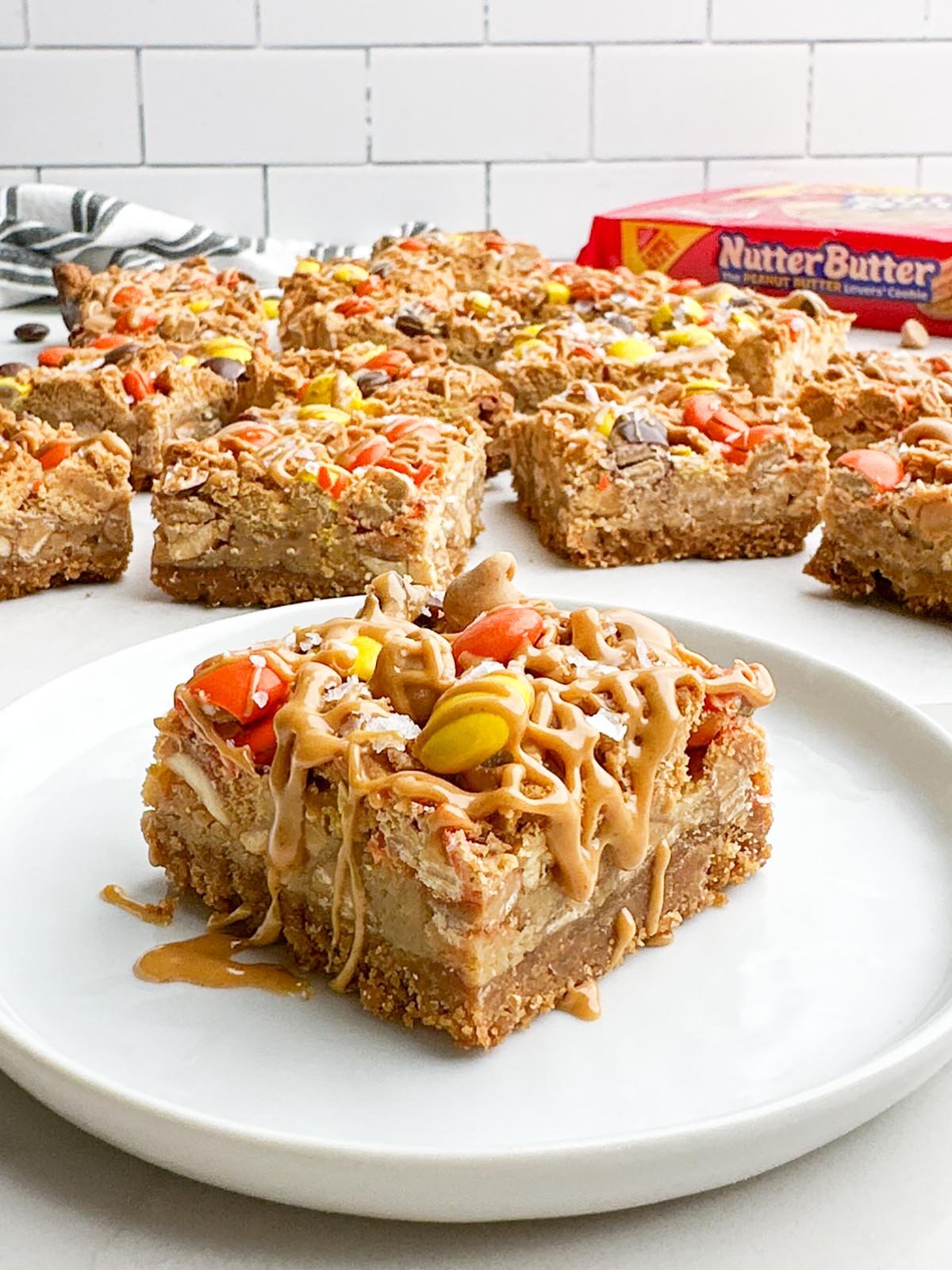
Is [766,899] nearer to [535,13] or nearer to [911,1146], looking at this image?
[911,1146]

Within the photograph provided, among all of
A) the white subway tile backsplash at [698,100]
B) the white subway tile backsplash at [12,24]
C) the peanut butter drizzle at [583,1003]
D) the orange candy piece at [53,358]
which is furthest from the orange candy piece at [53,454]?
the white subway tile backsplash at [698,100]

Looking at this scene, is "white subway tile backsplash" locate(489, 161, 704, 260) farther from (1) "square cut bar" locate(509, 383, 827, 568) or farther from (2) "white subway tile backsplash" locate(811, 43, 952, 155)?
(1) "square cut bar" locate(509, 383, 827, 568)

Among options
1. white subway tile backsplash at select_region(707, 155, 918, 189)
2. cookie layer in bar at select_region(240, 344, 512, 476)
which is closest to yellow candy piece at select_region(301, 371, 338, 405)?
cookie layer in bar at select_region(240, 344, 512, 476)

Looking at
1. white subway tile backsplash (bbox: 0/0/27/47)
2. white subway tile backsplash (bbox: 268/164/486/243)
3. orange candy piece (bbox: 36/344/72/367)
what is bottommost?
orange candy piece (bbox: 36/344/72/367)

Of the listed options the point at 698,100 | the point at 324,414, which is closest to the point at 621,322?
the point at 324,414

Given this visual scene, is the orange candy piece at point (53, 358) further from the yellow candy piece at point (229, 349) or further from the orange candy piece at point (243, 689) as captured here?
the orange candy piece at point (243, 689)

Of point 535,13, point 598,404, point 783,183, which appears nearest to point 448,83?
point 535,13
